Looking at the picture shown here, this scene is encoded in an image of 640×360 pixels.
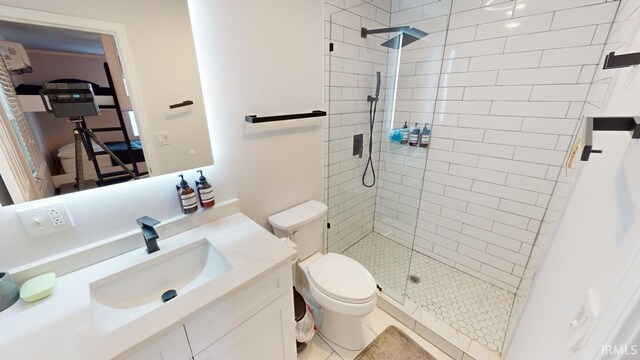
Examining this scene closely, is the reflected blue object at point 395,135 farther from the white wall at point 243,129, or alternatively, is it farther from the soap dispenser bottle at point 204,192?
the soap dispenser bottle at point 204,192

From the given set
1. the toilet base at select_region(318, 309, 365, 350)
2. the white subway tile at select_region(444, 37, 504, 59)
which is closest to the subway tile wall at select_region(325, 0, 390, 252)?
the white subway tile at select_region(444, 37, 504, 59)

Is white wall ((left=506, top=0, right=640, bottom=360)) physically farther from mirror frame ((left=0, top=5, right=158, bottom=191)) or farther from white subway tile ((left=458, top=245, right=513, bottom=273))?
mirror frame ((left=0, top=5, right=158, bottom=191))

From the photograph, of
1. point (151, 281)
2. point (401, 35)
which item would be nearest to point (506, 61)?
point (401, 35)

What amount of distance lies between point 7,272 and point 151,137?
66 centimetres

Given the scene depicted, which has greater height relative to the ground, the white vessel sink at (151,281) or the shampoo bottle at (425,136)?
the shampoo bottle at (425,136)

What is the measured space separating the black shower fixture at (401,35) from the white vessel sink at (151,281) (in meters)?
1.88

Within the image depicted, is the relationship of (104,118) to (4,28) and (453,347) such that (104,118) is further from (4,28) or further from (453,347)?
(453,347)

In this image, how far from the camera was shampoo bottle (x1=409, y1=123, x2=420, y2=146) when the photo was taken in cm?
205

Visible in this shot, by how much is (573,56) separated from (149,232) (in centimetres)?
245

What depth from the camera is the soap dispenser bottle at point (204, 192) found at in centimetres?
120

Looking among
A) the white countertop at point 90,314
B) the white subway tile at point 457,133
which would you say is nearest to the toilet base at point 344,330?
the white countertop at point 90,314

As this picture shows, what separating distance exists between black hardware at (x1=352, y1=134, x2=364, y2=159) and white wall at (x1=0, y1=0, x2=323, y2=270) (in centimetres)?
45

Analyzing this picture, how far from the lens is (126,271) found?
95cm

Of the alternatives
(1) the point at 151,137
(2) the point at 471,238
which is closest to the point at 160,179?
(1) the point at 151,137
